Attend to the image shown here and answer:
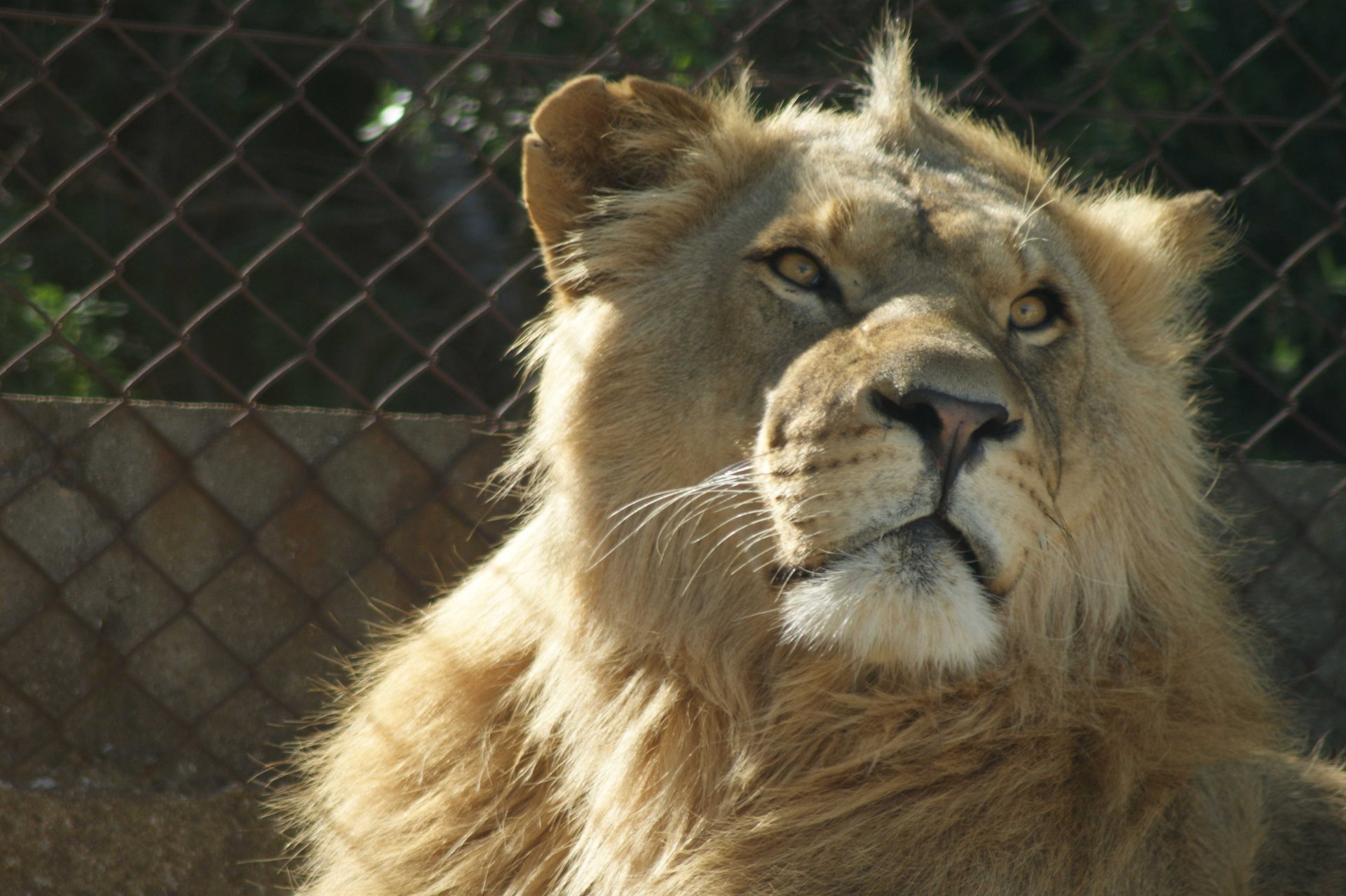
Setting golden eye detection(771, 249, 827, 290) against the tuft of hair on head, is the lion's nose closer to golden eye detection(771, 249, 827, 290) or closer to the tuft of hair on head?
golden eye detection(771, 249, 827, 290)

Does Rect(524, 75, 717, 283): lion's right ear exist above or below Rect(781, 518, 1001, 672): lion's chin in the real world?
above

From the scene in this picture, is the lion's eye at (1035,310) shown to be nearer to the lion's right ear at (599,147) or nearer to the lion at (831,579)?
the lion at (831,579)

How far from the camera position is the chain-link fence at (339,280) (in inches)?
117

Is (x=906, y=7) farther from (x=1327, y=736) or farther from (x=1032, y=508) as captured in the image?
(x=1032, y=508)

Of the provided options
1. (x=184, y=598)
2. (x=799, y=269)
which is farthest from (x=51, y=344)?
(x=799, y=269)

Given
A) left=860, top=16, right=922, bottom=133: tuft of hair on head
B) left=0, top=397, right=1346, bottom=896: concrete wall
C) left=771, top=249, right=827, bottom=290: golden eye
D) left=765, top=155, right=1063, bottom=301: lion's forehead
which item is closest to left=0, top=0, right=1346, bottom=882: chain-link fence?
left=0, top=397, right=1346, bottom=896: concrete wall

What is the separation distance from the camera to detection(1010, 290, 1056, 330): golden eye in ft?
7.27

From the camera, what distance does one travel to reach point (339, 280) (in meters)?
5.09

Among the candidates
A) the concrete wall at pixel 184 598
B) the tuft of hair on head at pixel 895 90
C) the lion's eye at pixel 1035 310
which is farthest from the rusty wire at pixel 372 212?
the lion's eye at pixel 1035 310

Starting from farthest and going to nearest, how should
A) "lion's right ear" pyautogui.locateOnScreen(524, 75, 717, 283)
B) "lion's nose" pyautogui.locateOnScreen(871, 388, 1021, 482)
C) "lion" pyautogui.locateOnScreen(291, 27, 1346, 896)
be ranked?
"lion's right ear" pyautogui.locateOnScreen(524, 75, 717, 283), "lion" pyautogui.locateOnScreen(291, 27, 1346, 896), "lion's nose" pyautogui.locateOnScreen(871, 388, 1021, 482)

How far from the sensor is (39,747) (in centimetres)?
294

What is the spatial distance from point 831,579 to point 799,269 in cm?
60

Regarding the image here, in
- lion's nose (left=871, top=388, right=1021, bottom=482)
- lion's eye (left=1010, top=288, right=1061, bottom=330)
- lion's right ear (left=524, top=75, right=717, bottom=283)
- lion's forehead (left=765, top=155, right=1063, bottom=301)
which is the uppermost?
lion's right ear (left=524, top=75, right=717, bottom=283)

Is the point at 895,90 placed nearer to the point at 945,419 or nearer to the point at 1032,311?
the point at 1032,311
